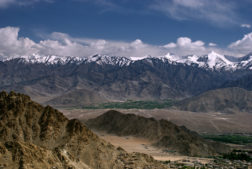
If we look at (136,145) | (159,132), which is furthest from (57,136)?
(159,132)

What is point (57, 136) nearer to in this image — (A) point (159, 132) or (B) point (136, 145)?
(B) point (136, 145)

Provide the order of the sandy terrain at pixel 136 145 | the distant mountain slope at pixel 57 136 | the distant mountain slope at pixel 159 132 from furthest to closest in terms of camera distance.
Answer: the distant mountain slope at pixel 159 132
the sandy terrain at pixel 136 145
the distant mountain slope at pixel 57 136

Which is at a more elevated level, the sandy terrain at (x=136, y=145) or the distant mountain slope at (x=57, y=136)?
the distant mountain slope at (x=57, y=136)

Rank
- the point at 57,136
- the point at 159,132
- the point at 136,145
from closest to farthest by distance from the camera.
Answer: the point at 57,136
the point at 136,145
the point at 159,132

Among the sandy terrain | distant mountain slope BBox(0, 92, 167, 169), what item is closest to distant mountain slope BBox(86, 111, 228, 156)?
the sandy terrain

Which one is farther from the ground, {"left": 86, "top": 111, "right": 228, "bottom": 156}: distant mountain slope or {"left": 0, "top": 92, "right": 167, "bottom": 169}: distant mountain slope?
{"left": 0, "top": 92, "right": 167, "bottom": 169}: distant mountain slope

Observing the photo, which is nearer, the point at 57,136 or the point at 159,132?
the point at 57,136

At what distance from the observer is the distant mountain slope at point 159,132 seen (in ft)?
402

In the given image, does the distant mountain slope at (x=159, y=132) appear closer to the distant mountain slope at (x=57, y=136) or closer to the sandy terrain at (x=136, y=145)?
the sandy terrain at (x=136, y=145)

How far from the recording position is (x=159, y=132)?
145000 mm

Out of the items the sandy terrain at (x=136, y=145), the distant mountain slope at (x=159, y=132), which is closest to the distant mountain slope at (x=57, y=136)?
the sandy terrain at (x=136, y=145)

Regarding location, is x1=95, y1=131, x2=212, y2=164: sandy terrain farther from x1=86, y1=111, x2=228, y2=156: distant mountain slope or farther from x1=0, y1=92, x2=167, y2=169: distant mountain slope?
x1=0, y1=92, x2=167, y2=169: distant mountain slope

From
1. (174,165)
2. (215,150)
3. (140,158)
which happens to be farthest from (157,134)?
(140,158)

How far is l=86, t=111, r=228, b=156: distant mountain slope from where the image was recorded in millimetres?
122400
